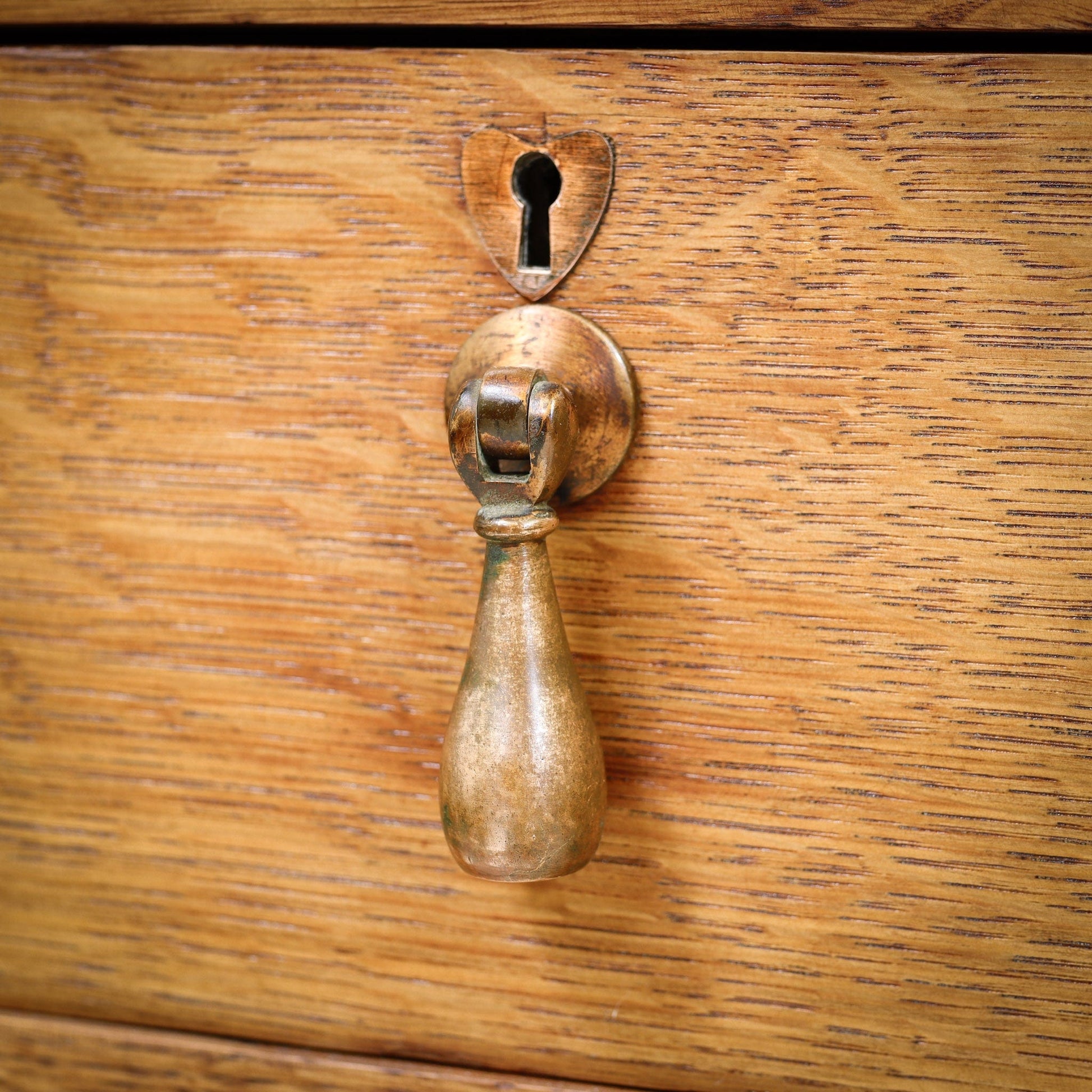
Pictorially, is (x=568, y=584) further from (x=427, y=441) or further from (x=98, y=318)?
(x=98, y=318)

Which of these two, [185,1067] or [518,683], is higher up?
[518,683]

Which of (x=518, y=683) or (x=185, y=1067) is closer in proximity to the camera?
(x=518, y=683)

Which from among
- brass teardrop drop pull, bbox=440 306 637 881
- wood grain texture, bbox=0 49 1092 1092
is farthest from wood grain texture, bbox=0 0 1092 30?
brass teardrop drop pull, bbox=440 306 637 881

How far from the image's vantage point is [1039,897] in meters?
0.33

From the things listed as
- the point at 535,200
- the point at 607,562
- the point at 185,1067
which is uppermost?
the point at 535,200

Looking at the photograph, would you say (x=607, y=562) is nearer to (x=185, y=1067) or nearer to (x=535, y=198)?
(x=535, y=198)

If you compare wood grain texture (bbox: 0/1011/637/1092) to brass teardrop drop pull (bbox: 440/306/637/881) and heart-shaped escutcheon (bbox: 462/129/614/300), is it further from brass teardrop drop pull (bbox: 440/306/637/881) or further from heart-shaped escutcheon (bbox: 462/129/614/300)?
heart-shaped escutcheon (bbox: 462/129/614/300)

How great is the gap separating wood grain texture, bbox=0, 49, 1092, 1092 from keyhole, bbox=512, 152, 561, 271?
0.5 inches

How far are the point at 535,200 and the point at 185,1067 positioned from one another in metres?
0.41

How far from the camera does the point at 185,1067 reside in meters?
0.41

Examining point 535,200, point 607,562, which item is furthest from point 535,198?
point 607,562

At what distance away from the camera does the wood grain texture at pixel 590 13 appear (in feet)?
0.96

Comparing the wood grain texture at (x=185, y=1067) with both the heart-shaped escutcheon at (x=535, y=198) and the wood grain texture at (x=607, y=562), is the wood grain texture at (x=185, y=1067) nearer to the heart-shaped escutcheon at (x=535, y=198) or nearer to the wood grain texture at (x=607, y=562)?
the wood grain texture at (x=607, y=562)

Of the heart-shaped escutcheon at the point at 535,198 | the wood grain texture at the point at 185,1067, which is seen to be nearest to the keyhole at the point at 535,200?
the heart-shaped escutcheon at the point at 535,198
